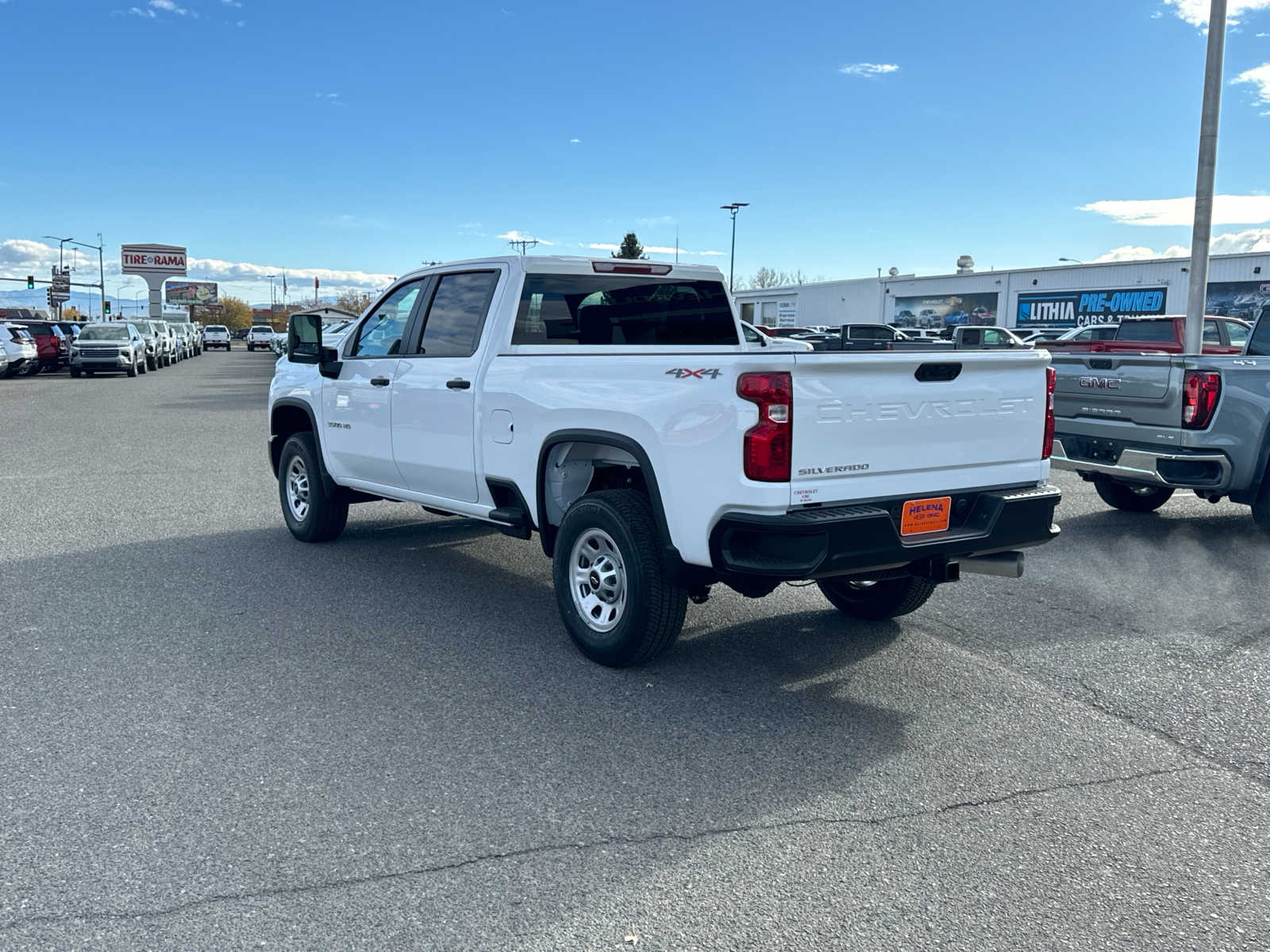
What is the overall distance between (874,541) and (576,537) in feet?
4.99

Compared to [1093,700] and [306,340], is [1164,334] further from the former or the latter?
[306,340]

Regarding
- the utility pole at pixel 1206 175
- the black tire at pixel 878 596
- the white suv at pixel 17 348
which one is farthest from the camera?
the white suv at pixel 17 348

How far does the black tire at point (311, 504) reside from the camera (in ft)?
26.4

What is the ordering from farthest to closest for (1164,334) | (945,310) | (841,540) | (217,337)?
(217,337)
(945,310)
(1164,334)
(841,540)

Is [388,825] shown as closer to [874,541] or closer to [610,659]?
[610,659]

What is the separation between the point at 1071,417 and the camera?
30.0 feet

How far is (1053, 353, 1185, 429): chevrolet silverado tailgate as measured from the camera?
8.41 meters

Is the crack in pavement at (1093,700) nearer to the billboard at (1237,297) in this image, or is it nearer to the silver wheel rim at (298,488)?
the silver wheel rim at (298,488)

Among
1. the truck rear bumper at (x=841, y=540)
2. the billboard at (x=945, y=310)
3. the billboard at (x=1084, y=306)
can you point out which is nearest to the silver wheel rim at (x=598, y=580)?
the truck rear bumper at (x=841, y=540)

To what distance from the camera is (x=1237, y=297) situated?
1588 inches

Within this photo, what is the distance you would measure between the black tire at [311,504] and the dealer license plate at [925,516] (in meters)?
4.73

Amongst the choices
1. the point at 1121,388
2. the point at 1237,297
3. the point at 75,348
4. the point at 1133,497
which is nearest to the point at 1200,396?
the point at 1121,388

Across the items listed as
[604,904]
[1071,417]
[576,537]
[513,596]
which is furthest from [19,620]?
[1071,417]

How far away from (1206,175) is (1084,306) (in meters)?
35.7
